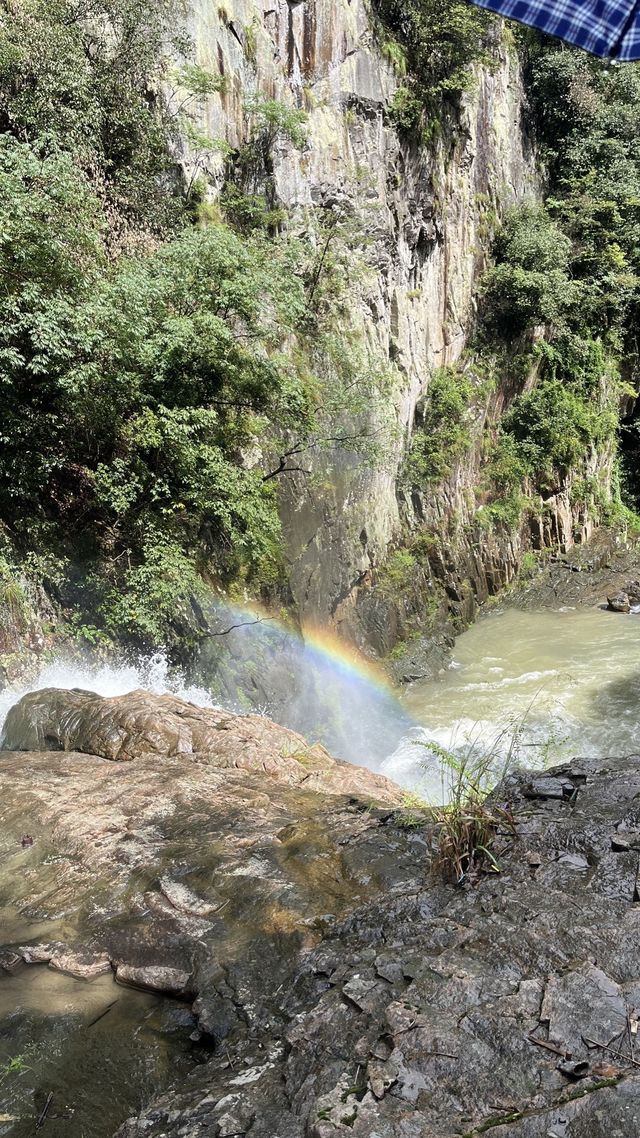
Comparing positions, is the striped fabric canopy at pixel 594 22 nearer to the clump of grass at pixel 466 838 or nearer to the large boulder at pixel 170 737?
the clump of grass at pixel 466 838

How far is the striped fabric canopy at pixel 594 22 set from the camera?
2455 millimetres

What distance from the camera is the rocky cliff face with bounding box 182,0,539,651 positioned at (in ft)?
40.5

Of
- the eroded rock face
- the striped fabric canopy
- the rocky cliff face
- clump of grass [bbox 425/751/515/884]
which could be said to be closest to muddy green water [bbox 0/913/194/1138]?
the eroded rock face

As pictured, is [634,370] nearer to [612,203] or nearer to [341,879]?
[612,203]

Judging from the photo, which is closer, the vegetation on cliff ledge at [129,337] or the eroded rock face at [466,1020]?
the eroded rock face at [466,1020]

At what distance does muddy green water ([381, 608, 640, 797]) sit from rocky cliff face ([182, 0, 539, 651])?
1744 mm

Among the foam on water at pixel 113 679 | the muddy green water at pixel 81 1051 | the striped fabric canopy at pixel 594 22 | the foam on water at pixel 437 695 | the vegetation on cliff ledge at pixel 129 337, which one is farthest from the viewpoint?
the foam on water at pixel 437 695

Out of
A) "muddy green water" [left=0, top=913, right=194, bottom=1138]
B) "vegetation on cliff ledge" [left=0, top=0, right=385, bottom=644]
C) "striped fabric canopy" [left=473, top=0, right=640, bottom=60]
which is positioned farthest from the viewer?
"vegetation on cliff ledge" [left=0, top=0, right=385, bottom=644]

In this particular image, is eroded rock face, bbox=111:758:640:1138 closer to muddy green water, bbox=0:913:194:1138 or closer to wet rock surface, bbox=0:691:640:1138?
wet rock surface, bbox=0:691:640:1138

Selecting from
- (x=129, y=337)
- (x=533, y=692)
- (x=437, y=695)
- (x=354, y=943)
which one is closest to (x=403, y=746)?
(x=437, y=695)

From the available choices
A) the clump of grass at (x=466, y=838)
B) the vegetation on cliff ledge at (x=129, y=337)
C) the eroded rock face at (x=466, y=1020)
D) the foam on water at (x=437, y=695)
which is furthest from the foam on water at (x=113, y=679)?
the eroded rock face at (x=466, y=1020)

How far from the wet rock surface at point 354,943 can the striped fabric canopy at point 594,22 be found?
321 cm

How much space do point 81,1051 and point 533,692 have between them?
10480mm

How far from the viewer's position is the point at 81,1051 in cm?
296
